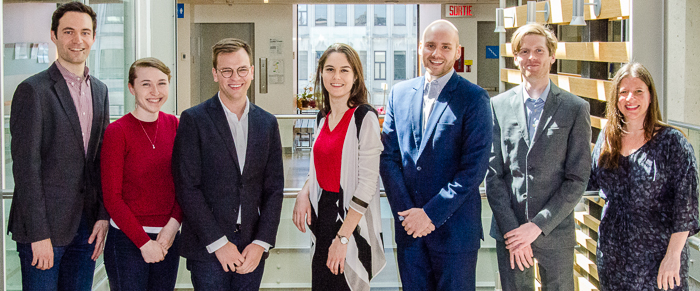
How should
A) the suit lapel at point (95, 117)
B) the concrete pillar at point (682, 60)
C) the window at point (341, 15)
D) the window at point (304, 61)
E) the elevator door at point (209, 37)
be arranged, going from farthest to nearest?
the window at point (341, 15) < the window at point (304, 61) < the elevator door at point (209, 37) < the concrete pillar at point (682, 60) < the suit lapel at point (95, 117)

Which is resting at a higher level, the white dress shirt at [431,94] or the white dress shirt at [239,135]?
the white dress shirt at [431,94]

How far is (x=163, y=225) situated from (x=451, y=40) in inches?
55.0

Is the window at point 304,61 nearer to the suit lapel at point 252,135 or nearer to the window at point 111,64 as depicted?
the window at point 111,64

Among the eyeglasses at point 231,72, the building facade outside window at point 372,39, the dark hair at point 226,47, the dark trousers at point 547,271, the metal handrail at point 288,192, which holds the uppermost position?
the building facade outside window at point 372,39

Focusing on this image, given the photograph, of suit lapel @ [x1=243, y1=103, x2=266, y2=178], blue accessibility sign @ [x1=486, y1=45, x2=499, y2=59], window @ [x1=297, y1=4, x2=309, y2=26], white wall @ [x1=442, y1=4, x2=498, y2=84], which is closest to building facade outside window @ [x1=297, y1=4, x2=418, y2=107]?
window @ [x1=297, y1=4, x2=309, y2=26]

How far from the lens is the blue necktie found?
2.74m

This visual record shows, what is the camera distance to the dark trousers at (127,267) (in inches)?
102

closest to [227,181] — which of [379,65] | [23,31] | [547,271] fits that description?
[547,271]

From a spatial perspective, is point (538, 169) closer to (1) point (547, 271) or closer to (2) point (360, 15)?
(1) point (547, 271)

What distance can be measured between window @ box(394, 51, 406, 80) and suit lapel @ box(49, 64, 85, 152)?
2528 centimetres

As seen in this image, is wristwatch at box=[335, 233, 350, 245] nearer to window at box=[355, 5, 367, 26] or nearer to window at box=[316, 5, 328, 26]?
window at box=[355, 5, 367, 26]

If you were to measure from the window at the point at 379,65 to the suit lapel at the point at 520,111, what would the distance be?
81.1ft

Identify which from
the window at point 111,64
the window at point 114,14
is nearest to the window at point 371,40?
the window at point 114,14

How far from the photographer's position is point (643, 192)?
2670mm
